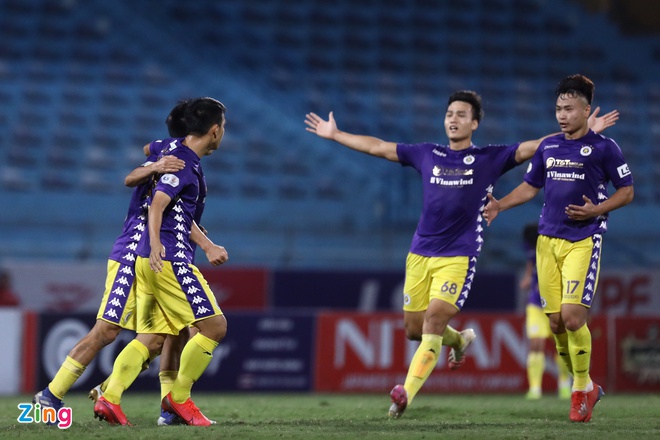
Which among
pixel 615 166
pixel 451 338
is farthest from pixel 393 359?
pixel 615 166

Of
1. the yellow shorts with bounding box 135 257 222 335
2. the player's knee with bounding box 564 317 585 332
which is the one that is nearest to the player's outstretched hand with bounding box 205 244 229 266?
the yellow shorts with bounding box 135 257 222 335

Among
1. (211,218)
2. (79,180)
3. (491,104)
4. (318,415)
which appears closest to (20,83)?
(79,180)

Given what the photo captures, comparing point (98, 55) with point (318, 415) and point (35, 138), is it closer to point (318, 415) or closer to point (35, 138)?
point (35, 138)

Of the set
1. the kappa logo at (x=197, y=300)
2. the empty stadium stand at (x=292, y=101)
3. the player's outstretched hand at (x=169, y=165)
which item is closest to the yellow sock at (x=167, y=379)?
the kappa logo at (x=197, y=300)

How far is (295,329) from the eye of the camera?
1328 cm

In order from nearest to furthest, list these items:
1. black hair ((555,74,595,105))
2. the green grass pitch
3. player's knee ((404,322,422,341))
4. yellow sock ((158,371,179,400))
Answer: the green grass pitch
yellow sock ((158,371,179,400))
black hair ((555,74,595,105))
player's knee ((404,322,422,341))

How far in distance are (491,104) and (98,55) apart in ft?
24.6

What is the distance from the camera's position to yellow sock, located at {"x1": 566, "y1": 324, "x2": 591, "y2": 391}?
7.81 meters

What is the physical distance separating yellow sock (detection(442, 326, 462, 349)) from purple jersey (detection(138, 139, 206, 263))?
2405 mm

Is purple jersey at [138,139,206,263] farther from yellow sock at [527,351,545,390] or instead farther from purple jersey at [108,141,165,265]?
yellow sock at [527,351,545,390]

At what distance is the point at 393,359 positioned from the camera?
13305 millimetres

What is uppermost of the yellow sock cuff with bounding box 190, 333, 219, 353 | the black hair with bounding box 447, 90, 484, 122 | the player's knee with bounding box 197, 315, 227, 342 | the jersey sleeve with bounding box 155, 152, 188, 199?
the black hair with bounding box 447, 90, 484, 122

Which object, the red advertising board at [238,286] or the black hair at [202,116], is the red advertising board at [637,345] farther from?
the black hair at [202,116]

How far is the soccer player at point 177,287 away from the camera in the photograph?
700 centimetres
